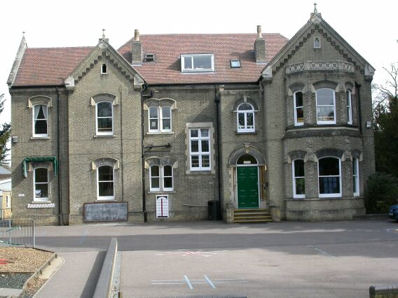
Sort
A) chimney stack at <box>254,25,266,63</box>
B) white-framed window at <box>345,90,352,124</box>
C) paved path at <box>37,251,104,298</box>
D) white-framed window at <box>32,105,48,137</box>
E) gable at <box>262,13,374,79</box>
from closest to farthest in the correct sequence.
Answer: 1. paved path at <box>37,251,104,298</box>
2. white-framed window at <box>345,90,352,124</box>
3. gable at <box>262,13,374,79</box>
4. white-framed window at <box>32,105,48,137</box>
5. chimney stack at <box>254,25,266,63</box>

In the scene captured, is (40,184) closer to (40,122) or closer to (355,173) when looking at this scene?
(40,122)

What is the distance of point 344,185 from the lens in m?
27.4

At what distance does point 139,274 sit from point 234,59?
70.4ft

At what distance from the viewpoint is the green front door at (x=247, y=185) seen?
30.0m

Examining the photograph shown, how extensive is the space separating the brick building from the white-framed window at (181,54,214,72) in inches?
21.2

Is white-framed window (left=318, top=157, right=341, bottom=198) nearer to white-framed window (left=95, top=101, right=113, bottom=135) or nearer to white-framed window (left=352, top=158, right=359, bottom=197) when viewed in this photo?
white-framed window (left=352, top=158, right=359, bottom=197)

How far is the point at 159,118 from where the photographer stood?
3070cm

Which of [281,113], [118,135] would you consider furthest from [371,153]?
[118,135]

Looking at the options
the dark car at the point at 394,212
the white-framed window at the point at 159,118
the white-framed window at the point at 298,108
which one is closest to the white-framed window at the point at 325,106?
the white-framed window at the point at 298,108

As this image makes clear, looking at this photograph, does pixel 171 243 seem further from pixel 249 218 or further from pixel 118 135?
pixel 118 135

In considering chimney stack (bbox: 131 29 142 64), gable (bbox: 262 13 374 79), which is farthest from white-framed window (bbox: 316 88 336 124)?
chimney stack (bbox: 131 29 142 64)

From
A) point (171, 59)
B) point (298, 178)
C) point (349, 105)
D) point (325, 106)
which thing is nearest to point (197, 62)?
point (171, 59)

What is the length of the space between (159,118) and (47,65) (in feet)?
25.4

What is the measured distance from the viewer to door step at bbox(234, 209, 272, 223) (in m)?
27.8
